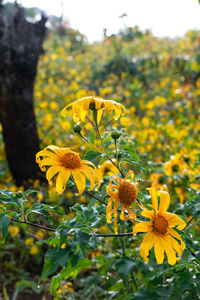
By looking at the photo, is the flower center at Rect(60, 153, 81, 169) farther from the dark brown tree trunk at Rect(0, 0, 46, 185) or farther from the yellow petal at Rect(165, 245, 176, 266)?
the dark brown tree trunk at Rect(0, 0, 46, 185)

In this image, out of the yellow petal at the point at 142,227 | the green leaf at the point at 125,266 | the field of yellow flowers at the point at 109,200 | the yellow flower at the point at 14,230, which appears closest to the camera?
the yellow petal at the point at 142,227

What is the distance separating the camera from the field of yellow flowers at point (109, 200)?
102cm

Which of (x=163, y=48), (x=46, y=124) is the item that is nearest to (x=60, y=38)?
(x=163, y=48)

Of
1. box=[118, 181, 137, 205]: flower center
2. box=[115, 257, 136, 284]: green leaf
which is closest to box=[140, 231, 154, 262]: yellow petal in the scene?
box=[118, 181, 137, 205]: flower center

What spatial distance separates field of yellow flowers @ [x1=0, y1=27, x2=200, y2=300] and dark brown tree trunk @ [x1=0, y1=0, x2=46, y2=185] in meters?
0.20

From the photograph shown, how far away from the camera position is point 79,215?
1147 millimetres

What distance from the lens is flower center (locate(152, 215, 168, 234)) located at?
959 mm

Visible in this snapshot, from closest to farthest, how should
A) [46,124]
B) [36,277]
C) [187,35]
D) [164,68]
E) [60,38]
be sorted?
[36,277]
[46,124]
[164,68]
[187,35]
[60,38]

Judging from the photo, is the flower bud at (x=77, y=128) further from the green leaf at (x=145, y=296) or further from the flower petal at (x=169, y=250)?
the green leaf at (x=145, y=296)

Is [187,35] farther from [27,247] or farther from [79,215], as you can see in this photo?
[79,215]

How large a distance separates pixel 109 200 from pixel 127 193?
0.06 metres

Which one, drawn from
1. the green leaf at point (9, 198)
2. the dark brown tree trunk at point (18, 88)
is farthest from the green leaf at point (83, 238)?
the dark brown tree trunk at point (18, 88)

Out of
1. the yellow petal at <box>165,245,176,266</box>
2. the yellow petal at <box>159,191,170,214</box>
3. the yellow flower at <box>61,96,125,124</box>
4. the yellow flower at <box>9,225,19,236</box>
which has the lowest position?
the yellow flower at <box>9,225,19,236</box>

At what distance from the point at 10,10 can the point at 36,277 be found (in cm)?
244
